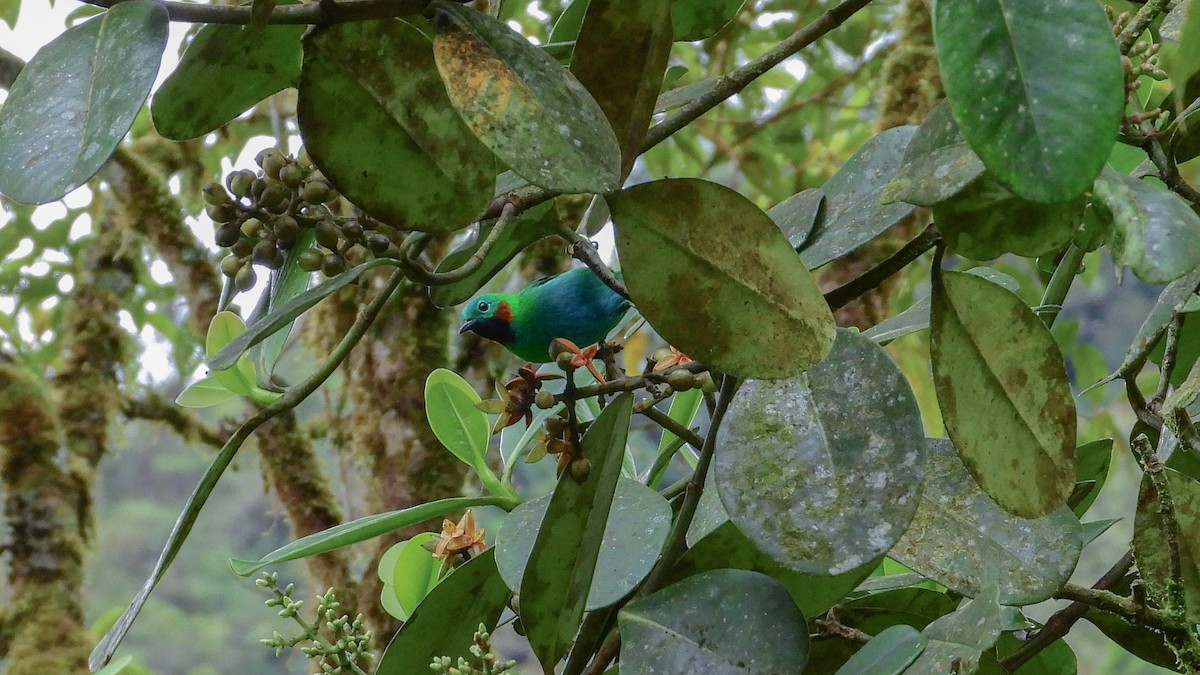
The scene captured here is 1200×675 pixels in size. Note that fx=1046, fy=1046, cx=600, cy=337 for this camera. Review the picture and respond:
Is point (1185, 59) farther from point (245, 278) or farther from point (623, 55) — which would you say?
point (245, 278)

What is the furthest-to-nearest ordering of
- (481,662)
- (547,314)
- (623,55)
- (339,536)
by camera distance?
1. (547,314)
2. (339,536)
3. (481,662)
4. (623,55)

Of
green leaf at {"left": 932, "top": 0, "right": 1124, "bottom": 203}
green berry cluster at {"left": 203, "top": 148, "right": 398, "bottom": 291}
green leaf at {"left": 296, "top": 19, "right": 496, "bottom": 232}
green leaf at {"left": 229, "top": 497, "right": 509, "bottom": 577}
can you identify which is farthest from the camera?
green leaf at {"left": 229, "top": 497, "right": 509, "bottom": 577}

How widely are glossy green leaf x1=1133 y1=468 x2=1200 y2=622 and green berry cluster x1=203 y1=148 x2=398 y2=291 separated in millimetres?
365

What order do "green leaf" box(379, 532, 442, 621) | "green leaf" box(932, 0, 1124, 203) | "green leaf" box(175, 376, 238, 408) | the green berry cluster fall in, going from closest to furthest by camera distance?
"green leaf" box(932, 0, 1124, 203) < the green berry cluster < "green leaf" box(379, 532, 442, 621) < "green leaf" box(175, 376, 238, 408)

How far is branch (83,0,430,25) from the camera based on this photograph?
1.18 ft

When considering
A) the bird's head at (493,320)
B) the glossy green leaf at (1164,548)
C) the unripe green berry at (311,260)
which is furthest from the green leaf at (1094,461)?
the bird's head at (493,320)

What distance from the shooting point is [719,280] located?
1.19 ft

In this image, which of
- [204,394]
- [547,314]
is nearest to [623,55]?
[204,394]

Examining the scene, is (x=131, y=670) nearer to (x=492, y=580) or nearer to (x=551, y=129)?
(x=492, y=580)

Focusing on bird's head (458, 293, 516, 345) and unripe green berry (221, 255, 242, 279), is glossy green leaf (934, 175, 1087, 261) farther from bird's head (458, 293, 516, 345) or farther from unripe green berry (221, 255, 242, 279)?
bird's head (458, 293, 516, 345)

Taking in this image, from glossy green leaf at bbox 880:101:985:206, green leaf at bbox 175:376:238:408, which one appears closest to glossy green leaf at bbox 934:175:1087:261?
glossy green leaf at bbox 880:101:985:206

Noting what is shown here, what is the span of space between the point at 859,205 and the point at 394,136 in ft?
0.65

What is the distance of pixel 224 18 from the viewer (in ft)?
1.23

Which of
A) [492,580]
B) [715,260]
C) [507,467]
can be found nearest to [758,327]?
[715,260]
